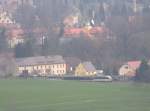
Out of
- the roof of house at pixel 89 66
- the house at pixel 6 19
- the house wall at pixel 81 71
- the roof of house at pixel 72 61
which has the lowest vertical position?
the house wall at pixel 81 71

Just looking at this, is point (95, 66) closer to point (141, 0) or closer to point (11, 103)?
point (11, 103)

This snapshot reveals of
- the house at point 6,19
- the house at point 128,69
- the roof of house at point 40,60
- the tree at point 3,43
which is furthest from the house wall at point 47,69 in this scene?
the house at point 6,19

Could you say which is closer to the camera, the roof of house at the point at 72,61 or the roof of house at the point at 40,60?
the roof of house at the point at 40,60

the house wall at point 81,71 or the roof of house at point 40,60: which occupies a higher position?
the roof of house at point 40,60

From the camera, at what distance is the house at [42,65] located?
127 ft

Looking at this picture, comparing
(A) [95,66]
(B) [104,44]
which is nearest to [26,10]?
(B) [104,44]

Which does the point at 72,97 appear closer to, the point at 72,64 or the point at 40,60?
the point at 72,64

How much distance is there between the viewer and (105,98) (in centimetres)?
2069

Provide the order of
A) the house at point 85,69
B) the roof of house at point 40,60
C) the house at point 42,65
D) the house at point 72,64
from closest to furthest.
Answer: the house at point 85,69
the house at point 42,65
the roof of house at point 40,60
the house at point 72,64

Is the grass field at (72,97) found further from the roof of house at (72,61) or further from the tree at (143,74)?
the roof of house at (72,61)

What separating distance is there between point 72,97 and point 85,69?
16.4 m

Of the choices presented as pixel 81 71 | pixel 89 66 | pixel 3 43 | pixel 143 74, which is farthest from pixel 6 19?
pixel 143 74

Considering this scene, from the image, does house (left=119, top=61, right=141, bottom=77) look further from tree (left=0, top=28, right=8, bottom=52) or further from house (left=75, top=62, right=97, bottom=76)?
tree (left=0, top=28, right=8, bottom=52)

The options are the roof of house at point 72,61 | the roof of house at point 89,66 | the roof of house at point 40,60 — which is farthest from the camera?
the roof of house at point 72,61
